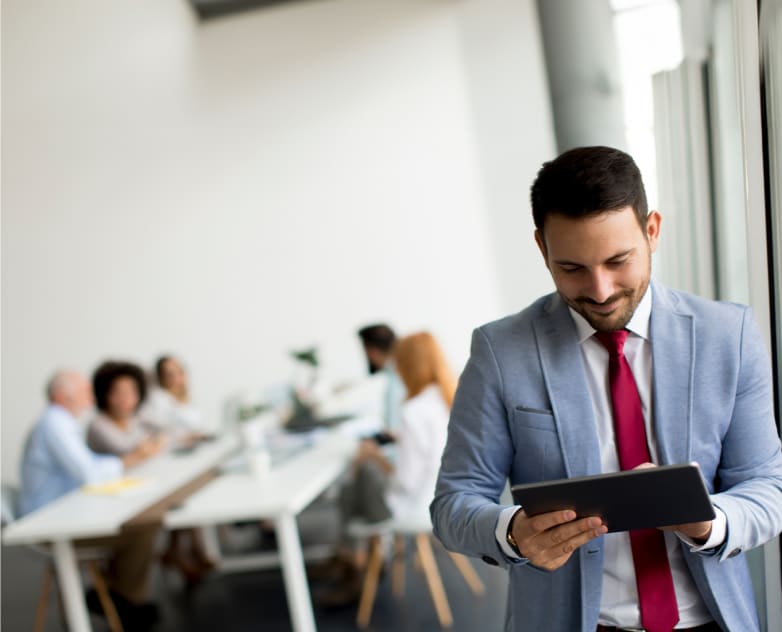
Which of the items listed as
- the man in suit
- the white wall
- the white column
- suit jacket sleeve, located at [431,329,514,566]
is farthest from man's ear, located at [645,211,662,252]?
the white wall

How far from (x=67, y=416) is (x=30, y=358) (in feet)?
10.2

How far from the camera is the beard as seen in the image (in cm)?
120

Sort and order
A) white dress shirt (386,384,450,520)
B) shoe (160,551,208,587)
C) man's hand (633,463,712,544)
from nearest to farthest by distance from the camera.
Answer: man's hand (633,463,712,544) → white dress shirt (386,384,450,520) → shoe (160,551,208,587)

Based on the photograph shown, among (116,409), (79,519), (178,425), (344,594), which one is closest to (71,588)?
(79,519)

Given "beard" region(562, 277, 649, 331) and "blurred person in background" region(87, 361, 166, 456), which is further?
"blurred person in background" region(87, 361, 166, 456)

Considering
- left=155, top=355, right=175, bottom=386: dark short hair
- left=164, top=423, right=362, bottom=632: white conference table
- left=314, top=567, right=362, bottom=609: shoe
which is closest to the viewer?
left=164, top=423, right=362, bottom=632: white conference table

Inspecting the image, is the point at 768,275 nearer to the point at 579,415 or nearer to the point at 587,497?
the point at 579,415

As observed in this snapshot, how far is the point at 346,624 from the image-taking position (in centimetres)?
346

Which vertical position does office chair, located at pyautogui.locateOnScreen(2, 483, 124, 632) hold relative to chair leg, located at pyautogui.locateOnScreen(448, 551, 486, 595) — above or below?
above

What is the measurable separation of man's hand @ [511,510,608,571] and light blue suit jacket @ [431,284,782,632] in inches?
2.8

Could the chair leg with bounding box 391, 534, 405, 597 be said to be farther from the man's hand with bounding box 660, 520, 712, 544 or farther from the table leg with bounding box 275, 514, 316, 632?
the man's hand with bounding box 660, 520, 712, 544

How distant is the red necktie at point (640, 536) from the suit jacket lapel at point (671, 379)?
0.12 feet

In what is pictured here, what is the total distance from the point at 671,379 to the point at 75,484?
3.41 m

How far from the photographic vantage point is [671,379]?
128cm
